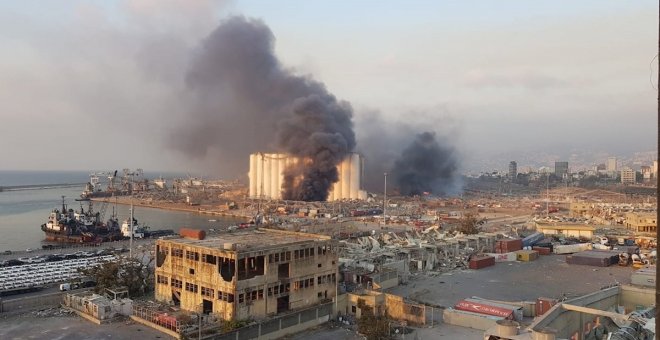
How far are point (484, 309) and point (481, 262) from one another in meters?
9.47

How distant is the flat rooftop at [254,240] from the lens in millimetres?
15704

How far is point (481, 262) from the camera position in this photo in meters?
25.3

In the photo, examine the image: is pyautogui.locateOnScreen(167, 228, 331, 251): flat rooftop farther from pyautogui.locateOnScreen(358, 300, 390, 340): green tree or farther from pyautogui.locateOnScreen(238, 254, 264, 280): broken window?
pyautogui.locateOnScreen(358, 300, 390, 340): green tree

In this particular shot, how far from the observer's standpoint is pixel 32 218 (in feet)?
193

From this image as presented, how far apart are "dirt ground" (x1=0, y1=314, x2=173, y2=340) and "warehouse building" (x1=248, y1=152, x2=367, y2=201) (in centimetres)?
4776

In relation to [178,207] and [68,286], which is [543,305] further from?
[178,207]

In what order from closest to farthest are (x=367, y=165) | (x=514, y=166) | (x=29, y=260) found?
(x=29, y=260)
(x=367, y=165)
(x=514, y=166)

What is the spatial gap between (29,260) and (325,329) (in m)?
19.3

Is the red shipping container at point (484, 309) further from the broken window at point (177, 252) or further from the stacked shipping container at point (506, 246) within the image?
the stacked shipping container at point (506, 246)

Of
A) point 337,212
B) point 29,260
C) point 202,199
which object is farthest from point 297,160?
point 29,260

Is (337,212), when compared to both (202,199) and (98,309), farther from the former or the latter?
(98,309)

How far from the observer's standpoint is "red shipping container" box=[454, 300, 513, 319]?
1576cm

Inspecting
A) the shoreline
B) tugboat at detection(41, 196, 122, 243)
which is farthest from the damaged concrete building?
the shoreline

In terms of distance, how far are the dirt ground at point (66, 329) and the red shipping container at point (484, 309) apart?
845 cm
